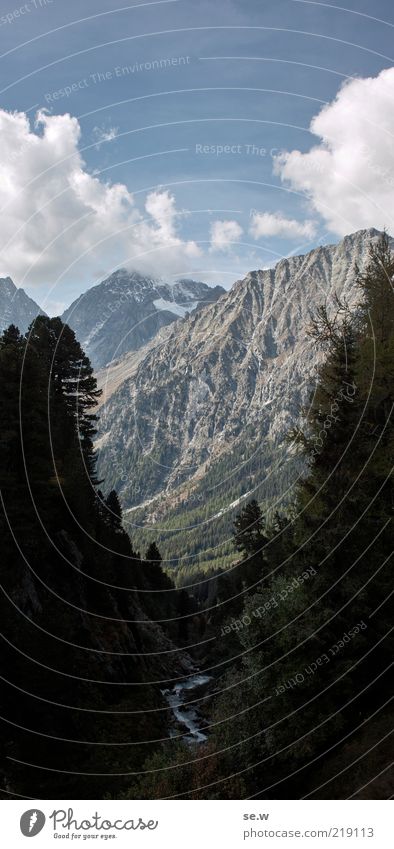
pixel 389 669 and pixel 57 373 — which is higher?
pixel 57 373

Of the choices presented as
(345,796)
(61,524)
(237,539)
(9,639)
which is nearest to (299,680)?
(345,796)

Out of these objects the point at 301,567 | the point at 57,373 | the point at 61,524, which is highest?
the point at 57,373

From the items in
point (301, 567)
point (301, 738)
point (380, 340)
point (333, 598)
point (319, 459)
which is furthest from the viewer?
point (380, 340)

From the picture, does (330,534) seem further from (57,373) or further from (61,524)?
(57,373)

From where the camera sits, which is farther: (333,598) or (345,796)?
(333,598)

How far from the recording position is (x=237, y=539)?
7631 cm

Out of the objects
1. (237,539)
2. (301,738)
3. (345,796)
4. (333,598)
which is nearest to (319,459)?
(333,598)

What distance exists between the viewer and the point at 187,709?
5366 centimetres

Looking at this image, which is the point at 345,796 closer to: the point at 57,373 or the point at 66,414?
the point at 66,414

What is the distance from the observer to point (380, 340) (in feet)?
98.9

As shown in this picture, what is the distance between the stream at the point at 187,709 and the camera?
41594 mm

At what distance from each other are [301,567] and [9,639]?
47.0 feet

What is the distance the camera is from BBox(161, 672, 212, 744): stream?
1638 inches

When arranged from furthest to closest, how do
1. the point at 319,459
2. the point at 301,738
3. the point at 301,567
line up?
the point at 319,459 < the point at 301,567 < the point at 301,738
